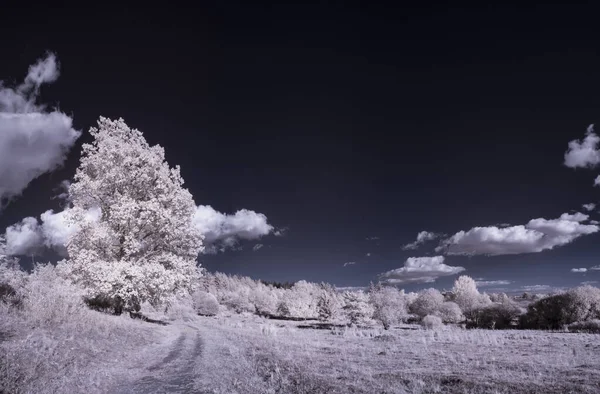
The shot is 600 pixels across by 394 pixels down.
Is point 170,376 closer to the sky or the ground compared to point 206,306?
closer to the sky

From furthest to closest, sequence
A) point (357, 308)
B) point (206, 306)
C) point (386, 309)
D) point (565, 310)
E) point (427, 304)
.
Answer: point (206, 306) < point (427, 304) < point (357, 308) < point (386, 309) < point (565, 310)

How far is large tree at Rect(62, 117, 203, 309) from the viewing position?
18.7 metres

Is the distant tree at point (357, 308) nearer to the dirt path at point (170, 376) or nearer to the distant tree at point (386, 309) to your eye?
the distant tree at point (386, 309)

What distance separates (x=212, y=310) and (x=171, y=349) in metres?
70.3

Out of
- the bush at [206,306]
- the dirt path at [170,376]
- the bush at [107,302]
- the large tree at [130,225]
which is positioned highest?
the large tree at [130,225]

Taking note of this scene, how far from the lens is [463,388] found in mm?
9227

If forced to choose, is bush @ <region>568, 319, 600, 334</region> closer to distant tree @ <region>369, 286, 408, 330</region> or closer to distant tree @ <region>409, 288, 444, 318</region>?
distant tree @ <region>369, 286, 408, 330</region>

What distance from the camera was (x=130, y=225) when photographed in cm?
2008

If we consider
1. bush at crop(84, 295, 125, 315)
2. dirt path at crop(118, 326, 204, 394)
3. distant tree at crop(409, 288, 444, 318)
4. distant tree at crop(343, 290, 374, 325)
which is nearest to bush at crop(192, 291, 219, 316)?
distant tree at crop(343, 290, 374, 325)

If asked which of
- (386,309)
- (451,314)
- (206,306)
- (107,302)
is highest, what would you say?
(107,302)

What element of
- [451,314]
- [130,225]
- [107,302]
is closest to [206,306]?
[451,314]

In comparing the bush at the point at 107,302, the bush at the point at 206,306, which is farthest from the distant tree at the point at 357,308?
the bush at the point at 206,306

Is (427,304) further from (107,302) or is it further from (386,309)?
(107,302)

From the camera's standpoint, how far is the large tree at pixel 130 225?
18.7 metres
